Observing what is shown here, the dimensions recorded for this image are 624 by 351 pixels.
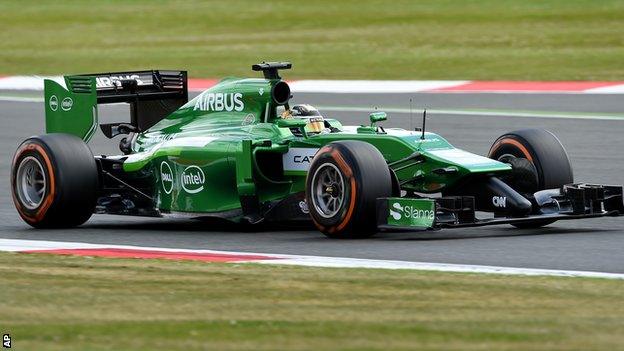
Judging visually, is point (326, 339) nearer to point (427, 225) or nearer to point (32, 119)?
point (427, 225)

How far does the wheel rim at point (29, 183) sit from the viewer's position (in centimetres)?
1319

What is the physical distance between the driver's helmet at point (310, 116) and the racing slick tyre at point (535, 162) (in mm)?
1519

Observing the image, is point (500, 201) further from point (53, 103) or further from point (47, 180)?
point (53, 103)

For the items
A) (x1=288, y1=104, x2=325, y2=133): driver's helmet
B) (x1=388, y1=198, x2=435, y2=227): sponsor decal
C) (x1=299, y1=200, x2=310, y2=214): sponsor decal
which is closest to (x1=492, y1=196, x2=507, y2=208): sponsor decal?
(x1=388, y1=198, x2=435, y2=227): sponsor decal

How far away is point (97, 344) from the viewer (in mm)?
7422

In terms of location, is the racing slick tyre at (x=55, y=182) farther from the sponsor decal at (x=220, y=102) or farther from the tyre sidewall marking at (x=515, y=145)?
the tyre sidewall marking at (x=515, y=145)

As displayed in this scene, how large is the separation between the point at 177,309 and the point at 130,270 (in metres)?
1.71

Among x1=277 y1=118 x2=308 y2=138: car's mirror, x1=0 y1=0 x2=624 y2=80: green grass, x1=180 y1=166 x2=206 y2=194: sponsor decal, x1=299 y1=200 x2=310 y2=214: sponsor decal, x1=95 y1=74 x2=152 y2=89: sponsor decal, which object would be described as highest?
x1=0 y1=0 x2=624 y2=80: green grass

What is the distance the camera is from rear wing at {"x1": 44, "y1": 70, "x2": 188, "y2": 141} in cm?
1405

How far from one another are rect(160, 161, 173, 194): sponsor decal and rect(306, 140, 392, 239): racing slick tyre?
1.69 metres

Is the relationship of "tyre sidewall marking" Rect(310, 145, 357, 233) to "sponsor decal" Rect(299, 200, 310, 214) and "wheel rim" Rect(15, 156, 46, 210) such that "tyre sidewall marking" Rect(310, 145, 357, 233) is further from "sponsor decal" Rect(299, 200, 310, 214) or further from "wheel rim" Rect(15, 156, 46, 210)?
"wheel rim" Rect(15, 156, 46, 210)

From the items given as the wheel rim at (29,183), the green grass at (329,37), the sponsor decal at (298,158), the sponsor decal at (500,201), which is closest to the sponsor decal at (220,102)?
the sponsor decal at (298,158)

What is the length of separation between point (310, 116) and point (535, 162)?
1.89 m

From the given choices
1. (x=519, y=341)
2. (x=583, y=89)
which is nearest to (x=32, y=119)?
(x=583, y=89)
